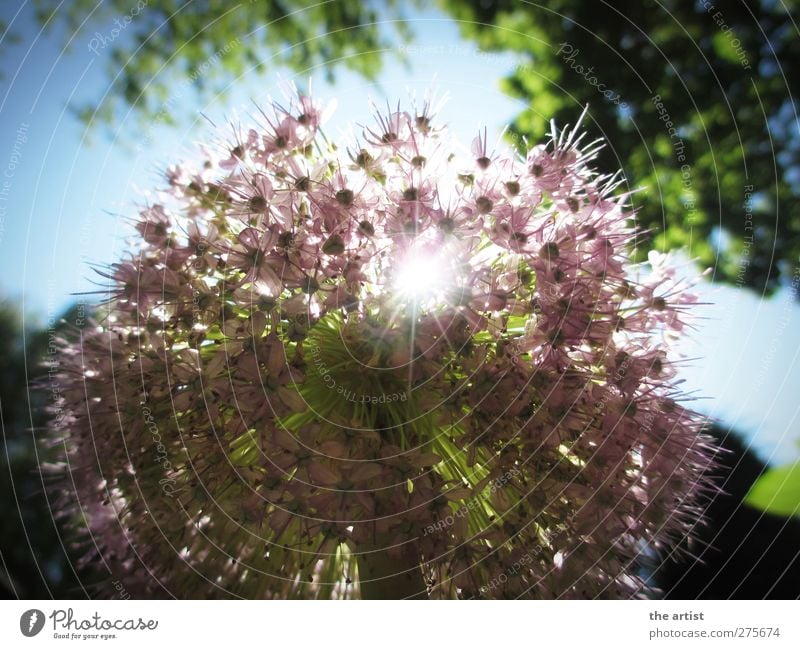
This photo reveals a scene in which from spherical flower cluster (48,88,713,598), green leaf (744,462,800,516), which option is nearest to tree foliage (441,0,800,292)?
green leaf (744,462,800,516)

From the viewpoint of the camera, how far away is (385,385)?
0.72 metres

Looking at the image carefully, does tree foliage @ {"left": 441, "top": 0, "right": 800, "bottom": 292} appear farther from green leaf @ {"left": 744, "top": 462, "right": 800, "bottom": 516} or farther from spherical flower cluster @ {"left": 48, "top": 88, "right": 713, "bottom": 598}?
spherical flower cluster @ {"left": 48, "top": 88, "right": 713, "bottom": 598}

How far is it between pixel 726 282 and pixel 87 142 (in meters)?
1.30

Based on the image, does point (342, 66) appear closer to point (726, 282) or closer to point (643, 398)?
point (643, 398)

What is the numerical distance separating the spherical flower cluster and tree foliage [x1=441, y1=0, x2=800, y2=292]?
0.49 meters

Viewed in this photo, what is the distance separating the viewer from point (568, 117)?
116cm

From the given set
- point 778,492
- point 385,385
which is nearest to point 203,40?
point 385,385

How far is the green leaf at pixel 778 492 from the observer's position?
1054 mm

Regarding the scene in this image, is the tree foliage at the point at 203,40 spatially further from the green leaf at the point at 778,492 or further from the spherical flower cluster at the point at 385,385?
the green leaf at the point at 778,492

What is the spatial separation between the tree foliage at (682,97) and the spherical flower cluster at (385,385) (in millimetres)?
494

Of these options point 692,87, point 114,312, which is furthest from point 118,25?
point 692,87

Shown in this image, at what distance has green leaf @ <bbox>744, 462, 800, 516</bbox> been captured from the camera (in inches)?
41.5

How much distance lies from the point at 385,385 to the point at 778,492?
89 centimetres

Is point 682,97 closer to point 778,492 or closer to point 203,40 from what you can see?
point 778,492
